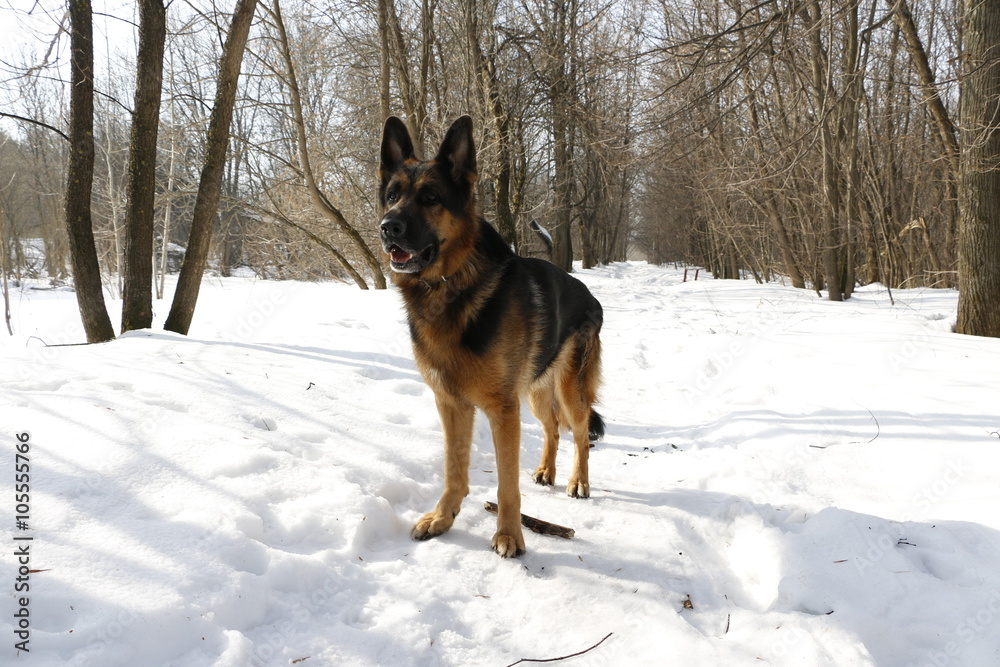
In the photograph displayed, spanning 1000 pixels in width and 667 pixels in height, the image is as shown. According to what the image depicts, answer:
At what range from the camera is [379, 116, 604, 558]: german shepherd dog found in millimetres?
2748

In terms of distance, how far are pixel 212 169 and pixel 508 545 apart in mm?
6024

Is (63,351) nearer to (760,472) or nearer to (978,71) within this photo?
(760,472)

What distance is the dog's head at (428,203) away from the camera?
2727 millimetres

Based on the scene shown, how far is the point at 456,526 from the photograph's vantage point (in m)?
2.98

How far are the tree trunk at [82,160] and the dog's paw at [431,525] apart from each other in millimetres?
5293

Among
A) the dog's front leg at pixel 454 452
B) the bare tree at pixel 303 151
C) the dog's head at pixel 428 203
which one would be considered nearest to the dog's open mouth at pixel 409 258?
the dog's head at pixel 428 203

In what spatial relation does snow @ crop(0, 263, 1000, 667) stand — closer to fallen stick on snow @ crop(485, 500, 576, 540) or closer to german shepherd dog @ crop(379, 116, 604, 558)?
fallen stick on snow @ crop(485, 500, 576, 540)

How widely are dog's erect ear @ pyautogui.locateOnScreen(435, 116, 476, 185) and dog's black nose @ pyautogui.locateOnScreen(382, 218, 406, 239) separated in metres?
0.54

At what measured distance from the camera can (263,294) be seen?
12945mm

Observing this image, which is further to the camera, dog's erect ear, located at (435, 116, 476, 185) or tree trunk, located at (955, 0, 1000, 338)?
tree trunk, located at (955, 0, 1000, 338)

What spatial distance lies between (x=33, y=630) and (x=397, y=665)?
110cm

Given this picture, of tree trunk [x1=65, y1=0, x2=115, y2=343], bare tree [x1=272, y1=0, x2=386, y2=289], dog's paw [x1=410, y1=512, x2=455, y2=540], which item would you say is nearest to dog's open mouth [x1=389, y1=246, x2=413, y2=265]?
dog's paw [x1=410, y1=512, x2=455, y2=540]

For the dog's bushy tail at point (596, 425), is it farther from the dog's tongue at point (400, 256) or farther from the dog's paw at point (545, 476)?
the dog's tongue at point (400, 256)

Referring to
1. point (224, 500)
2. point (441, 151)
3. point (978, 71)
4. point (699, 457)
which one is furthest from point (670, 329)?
point (224, 500)
